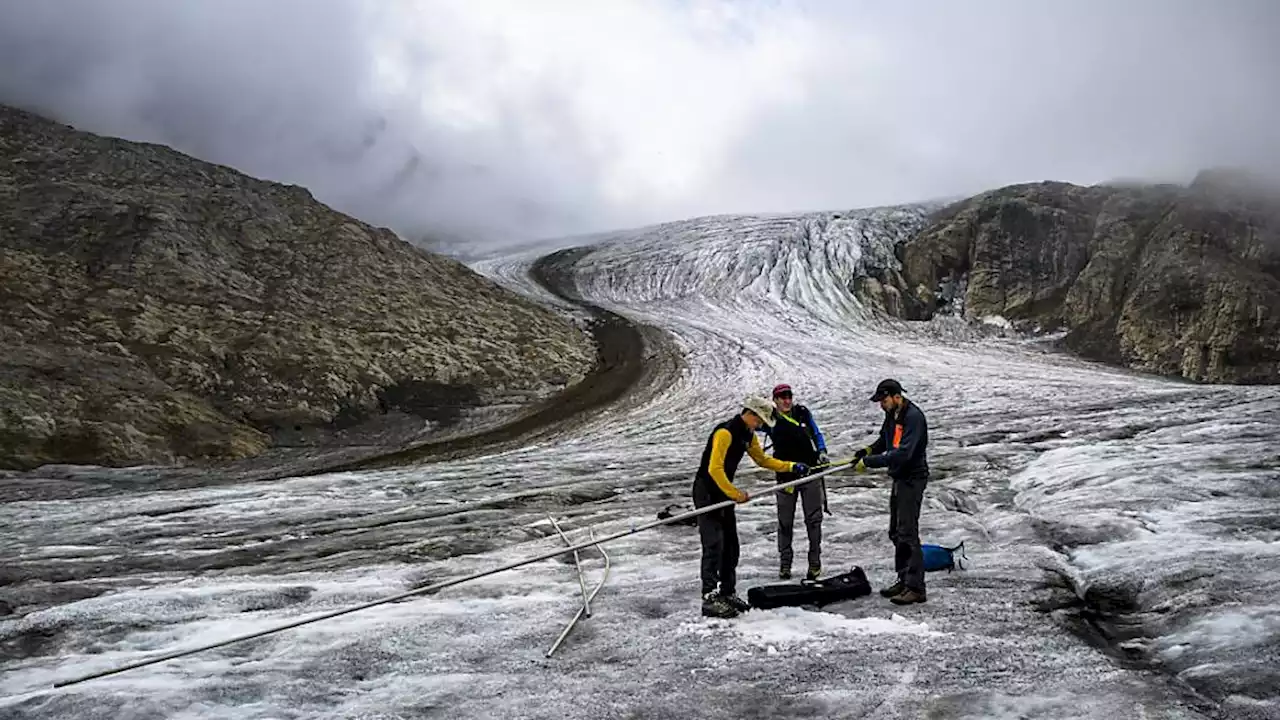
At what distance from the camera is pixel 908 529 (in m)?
8.06

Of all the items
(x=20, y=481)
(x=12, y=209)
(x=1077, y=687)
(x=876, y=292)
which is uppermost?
(x=12, y=209)

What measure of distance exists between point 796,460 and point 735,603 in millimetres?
1604

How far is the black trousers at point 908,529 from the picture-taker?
805 cm

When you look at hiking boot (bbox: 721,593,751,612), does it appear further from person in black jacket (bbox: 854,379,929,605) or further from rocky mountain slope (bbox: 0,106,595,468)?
rocky mountain slope (bbox: 0,106,595,468)

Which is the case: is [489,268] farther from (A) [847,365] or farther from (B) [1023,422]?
(B) [1023,422]

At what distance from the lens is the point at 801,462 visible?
889 centimetres

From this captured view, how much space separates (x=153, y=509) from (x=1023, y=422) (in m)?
→ 18.8

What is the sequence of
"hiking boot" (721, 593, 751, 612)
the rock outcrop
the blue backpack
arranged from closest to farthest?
"hiking boot" (721, 593, 751, 612) → the blue backpack → the rock outcrop

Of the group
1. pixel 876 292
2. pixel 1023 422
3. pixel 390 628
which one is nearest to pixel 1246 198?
pixel 876 292

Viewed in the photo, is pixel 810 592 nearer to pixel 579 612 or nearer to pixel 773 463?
pixel 773 463

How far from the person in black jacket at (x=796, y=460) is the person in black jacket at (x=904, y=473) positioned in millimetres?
619

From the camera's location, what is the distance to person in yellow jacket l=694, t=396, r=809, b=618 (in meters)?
7.98

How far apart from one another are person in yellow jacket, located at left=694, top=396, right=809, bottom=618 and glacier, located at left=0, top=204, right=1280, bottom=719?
277 millimetres

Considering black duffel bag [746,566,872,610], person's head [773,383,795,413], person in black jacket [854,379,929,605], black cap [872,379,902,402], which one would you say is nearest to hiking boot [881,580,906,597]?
person in black jacket [854,379,929,605]
